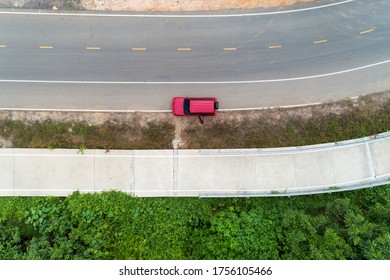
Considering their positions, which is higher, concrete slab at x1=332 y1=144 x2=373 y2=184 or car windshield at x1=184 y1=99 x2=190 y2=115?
car windshield at x1=184 y1=99 x2=190 y2=115

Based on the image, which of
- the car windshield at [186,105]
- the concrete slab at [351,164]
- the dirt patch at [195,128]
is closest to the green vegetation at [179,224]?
the concrete slab at [351,164]

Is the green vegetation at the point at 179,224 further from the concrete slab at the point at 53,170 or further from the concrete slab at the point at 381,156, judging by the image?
the concrete slab at the point at 381,156

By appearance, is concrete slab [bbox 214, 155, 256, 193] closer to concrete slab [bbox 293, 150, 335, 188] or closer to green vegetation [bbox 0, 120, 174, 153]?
concrete slab [bbox 293, 150, 335, 188]

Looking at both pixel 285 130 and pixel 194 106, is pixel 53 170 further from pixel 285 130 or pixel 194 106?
pixel 285 130

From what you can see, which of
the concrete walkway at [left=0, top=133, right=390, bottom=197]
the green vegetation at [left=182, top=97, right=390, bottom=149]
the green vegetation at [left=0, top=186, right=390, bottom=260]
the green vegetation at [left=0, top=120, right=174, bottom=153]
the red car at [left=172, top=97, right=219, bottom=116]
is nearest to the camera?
the green vegetation at [left=0, top=186, right=390, bottom=260]

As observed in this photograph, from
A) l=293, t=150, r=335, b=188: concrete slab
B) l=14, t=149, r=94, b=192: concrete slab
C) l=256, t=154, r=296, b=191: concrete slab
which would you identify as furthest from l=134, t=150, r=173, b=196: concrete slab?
l=293, t=150, r=335, b=188: concrete slab

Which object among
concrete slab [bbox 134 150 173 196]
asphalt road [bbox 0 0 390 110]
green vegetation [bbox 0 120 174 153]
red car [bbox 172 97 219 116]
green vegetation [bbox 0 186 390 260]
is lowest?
green vegetation [bbox 0 186 390 260]

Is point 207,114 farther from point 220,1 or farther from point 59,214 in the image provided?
point 59,214
